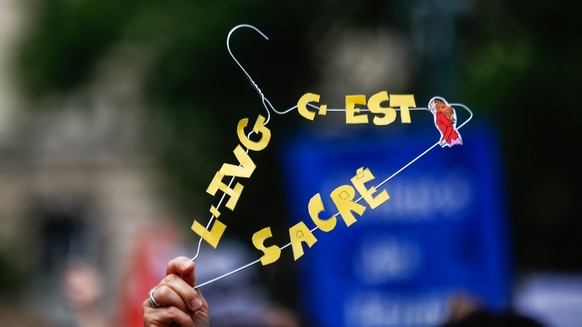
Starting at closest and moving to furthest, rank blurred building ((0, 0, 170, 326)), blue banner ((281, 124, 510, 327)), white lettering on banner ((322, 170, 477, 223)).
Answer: blue banner ((281, 124, 510, 327)) → white lettering on banner ((322, 170, 477, 223)) → blurred building ((0, 0, 170, 326))

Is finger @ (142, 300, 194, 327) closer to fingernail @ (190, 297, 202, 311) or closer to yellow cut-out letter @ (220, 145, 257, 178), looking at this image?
fingernail @ (190, 297, 202, 311)

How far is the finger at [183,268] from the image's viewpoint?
2.87 m

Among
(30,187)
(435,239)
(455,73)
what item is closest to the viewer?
(435,239)

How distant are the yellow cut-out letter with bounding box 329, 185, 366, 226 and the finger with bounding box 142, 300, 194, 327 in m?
0.38

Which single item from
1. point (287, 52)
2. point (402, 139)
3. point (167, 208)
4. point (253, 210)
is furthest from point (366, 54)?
point (402, 139)

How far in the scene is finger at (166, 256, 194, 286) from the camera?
113 inches

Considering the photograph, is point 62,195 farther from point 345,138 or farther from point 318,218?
point 318,218

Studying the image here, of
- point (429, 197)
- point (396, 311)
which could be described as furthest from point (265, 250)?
point (429, 197)

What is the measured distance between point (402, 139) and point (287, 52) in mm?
4191

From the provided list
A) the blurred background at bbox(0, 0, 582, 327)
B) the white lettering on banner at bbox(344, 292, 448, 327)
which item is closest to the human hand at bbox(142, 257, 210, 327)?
the blurred background at bbox(0, 0, 582, 327)

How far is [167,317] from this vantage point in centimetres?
286

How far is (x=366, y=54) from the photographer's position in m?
12.9

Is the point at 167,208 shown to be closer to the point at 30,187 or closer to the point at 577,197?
the point at 577,197

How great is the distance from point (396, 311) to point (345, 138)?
2441 millimetres
